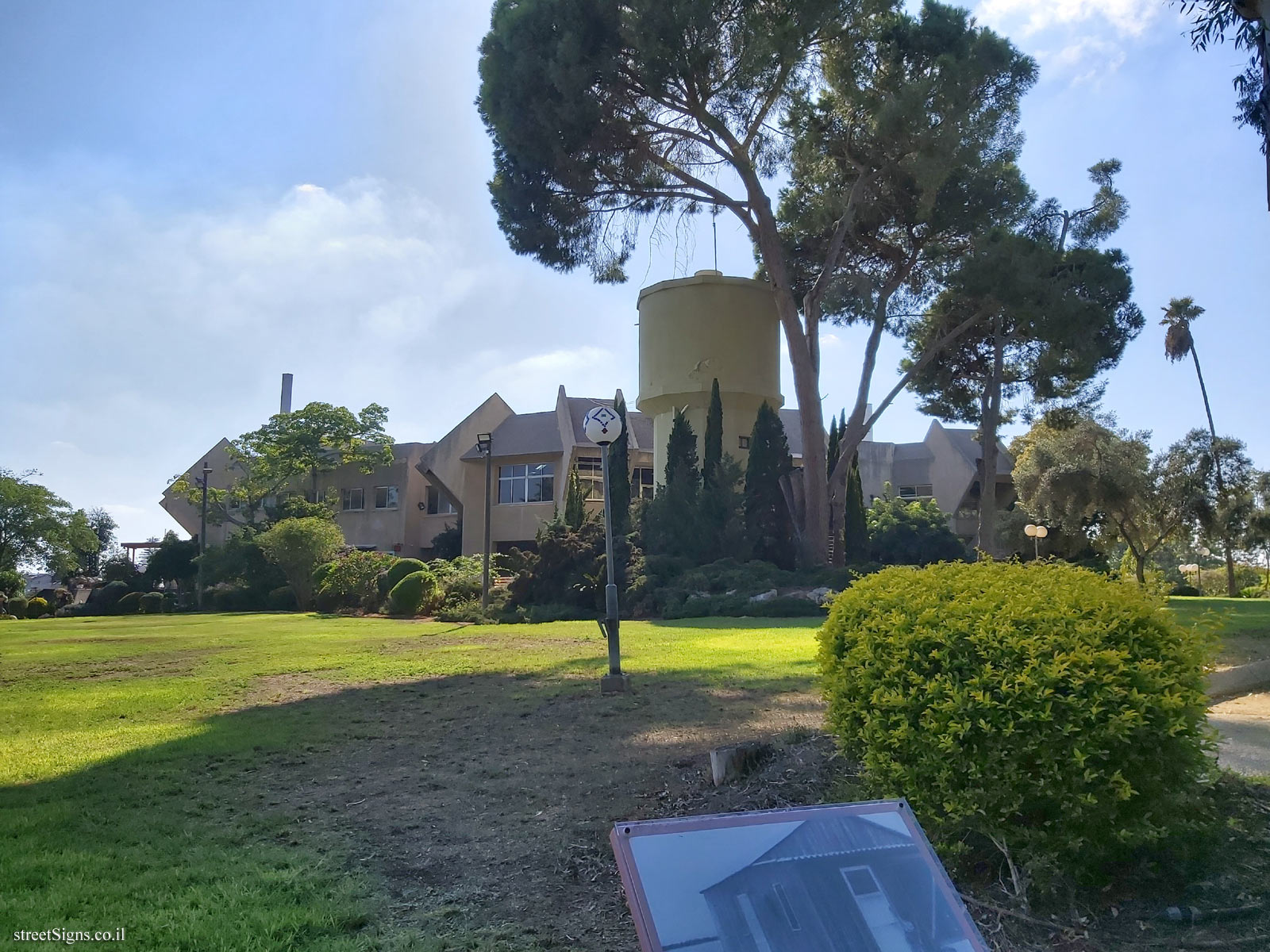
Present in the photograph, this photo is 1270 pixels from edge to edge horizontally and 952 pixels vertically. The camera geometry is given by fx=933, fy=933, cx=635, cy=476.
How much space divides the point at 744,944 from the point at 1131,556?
5262 cm

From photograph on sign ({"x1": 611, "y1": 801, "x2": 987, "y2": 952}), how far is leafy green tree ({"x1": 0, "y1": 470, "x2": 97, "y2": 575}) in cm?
5592

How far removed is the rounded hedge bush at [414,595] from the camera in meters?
26.4

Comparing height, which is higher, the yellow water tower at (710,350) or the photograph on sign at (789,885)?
the yellow water tower at (710,350)

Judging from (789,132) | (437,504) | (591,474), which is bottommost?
(437,504)

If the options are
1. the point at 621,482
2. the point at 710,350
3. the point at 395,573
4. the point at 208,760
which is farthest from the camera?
the point at 621,482

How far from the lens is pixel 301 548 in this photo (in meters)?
33.8

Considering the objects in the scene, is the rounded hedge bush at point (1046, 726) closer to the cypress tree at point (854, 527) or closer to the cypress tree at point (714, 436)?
the cypress tree at point (714, 436)

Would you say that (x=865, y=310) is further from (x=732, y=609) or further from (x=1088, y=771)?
(x=1088, y=771)

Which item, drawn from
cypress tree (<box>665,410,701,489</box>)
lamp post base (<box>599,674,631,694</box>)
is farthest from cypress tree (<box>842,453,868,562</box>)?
lamp post base (<box>599,674,631,694</box>)

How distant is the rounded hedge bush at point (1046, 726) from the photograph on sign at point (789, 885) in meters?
1.41

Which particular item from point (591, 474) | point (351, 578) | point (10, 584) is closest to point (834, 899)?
point (351, 578)

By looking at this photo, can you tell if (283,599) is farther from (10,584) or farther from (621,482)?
(621,482)

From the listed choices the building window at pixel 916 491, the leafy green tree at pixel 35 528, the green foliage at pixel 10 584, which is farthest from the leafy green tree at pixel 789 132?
the leafy green tree at pixel 35 528

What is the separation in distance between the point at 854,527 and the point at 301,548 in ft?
64.1
